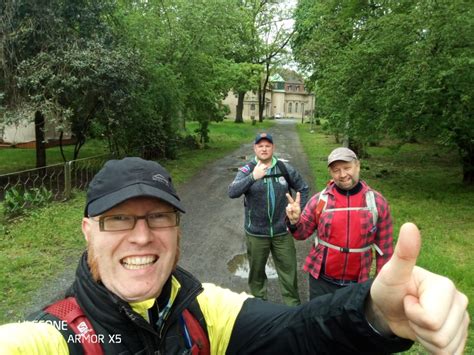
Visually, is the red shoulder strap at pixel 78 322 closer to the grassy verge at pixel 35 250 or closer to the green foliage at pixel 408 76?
the grassy verge at pixel 35 250

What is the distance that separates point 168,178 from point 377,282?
3.02 feet

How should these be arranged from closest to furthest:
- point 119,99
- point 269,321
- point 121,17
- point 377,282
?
point 377,282 < point 269,321 < point 119,99 < point 121,17

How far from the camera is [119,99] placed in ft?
36.4

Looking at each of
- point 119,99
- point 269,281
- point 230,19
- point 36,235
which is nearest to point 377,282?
point 269,281

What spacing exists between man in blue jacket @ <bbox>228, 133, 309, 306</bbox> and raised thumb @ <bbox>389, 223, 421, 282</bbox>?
3.17 meters

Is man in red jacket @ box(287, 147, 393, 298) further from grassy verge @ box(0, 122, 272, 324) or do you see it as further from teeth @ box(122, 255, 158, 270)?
grassy verge @ box(0, 122, 272, 324)

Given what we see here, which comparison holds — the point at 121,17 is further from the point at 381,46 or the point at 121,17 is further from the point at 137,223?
the point at 137,223

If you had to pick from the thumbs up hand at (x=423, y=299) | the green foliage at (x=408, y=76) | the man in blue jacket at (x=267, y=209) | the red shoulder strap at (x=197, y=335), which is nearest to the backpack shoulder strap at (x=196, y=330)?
the red shoulder strap at (x=197, y=335)

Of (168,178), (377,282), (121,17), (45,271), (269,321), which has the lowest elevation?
(45,271)

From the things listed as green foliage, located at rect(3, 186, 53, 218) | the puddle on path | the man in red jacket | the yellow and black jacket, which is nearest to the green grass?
green foliage, located at rect(3, 186, 53, 218)

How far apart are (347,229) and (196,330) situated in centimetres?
194

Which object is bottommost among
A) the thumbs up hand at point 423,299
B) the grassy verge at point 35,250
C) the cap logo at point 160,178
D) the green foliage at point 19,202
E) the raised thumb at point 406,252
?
the grassy verge at point 35,250

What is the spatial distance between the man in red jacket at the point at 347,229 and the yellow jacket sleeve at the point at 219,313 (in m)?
1.63

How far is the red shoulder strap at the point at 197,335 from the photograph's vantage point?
1609 millimetres
